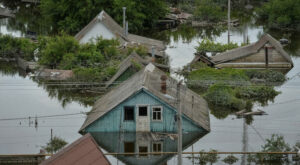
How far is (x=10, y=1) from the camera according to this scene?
85188mm

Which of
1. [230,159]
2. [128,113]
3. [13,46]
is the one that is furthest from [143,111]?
[13,46]

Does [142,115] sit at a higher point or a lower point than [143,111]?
lower

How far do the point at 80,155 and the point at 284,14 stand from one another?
159 feet

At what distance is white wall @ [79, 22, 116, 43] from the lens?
50719 mm

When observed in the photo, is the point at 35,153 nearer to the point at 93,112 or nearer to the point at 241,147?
the point at 93,112

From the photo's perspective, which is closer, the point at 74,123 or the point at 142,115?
the point at 142,115

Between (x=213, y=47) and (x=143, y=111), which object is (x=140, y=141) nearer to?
(x=143, y=111)

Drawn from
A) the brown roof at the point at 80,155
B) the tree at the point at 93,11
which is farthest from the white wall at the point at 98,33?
the brown roof at the point at 80,155

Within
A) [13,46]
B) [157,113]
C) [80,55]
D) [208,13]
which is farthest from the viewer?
[208,13]

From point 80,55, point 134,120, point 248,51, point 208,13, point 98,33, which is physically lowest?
point 134,120

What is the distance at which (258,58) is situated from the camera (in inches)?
1849

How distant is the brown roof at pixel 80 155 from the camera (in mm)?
20266

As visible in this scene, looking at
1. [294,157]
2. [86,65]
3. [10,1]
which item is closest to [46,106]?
[86,65]

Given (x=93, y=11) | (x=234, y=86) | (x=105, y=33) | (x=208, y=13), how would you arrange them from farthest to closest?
(x=208, y=13)
(x=93, y=11)
(x=105, y=33)
(x=234, y=86)
